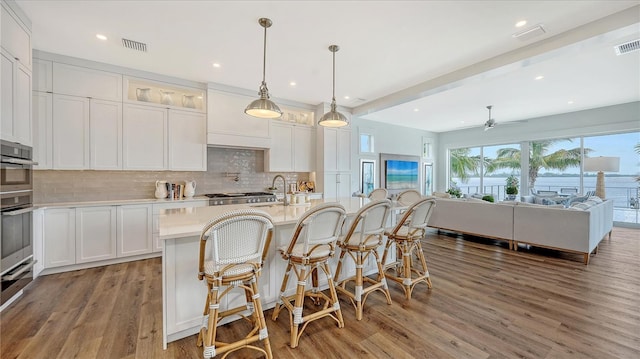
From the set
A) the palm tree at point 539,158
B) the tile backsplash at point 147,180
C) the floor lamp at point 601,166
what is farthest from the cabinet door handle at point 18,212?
the palm tree at point 539,158

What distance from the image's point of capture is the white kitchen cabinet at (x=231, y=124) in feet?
14.4

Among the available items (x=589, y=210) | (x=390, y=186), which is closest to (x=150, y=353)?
(x=589, y=210)

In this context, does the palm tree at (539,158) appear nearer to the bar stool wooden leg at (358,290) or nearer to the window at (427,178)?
the window at (427,178)

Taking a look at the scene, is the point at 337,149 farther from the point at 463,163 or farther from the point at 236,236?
the point at 463,163

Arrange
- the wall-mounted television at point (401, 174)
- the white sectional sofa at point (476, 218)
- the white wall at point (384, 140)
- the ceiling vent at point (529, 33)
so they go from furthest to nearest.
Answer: the wall-mounted television at point (401, 174), the white wall at point (384, 140), the white sectional sofa at point (476, 218), the ceiling vent at point (529, 33)

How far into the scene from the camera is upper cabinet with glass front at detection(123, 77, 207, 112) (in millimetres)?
3973

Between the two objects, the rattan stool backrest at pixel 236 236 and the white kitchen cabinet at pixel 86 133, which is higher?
the white kitchen cabinet at pixel 86 133

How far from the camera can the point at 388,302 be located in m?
2.51

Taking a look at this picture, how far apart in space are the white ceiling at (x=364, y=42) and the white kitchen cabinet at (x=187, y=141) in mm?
655

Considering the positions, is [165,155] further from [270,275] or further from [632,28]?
[632,28]

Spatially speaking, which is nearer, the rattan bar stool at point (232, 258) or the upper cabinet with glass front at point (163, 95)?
the rattan bar stool at point (232, 258)

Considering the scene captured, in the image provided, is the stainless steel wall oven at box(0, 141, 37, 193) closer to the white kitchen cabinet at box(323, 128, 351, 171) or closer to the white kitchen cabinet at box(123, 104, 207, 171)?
the white kitchen cabinet at box(123, 104, 207, 171)

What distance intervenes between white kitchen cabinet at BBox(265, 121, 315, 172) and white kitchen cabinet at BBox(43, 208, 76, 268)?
2.95 m

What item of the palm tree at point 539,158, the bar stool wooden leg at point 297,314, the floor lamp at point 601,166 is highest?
the palm tree at point 539,158
